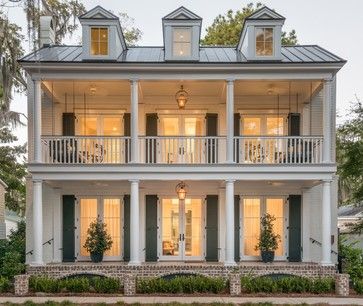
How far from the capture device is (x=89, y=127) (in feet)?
53.4

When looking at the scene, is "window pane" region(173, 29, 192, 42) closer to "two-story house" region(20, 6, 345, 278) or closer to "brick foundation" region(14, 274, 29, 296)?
"two-story house" region(20, 6, 345, 278)

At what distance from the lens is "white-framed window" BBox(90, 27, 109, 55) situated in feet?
48.1

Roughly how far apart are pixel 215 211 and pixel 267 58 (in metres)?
5.17

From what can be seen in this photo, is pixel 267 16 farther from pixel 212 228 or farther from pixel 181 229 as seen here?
pixel 181 229

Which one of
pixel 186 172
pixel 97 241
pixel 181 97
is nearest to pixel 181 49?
pixel 181 97

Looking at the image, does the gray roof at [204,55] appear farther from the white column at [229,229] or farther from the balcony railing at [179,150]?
the white column at [229,229]

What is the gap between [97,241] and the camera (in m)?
14.8

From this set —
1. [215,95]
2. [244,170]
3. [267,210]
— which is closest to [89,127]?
[215,95]

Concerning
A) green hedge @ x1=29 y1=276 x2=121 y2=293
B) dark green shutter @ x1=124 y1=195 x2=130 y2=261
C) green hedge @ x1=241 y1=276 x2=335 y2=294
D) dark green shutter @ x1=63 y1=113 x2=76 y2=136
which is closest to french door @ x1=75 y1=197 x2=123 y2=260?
dark green shutter @ x1=124 y1=195 x2=130 y2=261

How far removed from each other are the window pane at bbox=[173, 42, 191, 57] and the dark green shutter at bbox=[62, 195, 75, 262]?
573 cm

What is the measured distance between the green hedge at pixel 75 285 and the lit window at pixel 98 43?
21.8ft

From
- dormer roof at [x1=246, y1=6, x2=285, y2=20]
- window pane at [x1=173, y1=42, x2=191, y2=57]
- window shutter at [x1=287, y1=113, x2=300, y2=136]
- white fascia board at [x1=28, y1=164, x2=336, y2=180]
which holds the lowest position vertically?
white fascia board at [x1=28, y1=164, x2=336, y2=180]

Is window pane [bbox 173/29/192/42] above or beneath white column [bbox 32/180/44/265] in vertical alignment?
above

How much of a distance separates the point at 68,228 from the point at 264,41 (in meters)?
8.58
